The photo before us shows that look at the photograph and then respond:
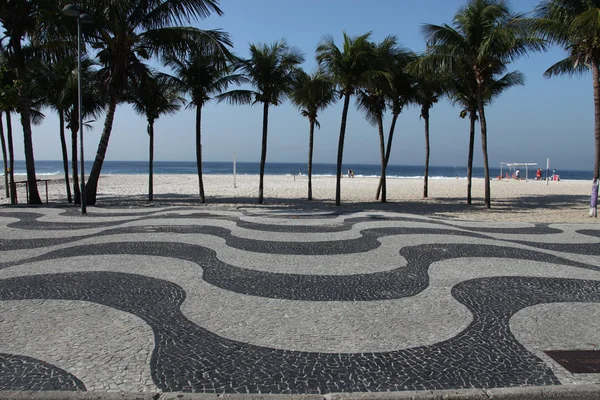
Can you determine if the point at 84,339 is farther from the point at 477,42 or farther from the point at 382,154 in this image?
the point at 382,154

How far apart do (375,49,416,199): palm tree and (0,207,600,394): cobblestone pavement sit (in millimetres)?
12580

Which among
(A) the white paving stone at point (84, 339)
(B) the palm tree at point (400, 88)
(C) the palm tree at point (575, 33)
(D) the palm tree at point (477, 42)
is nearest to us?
(A) the white paving stone at point (84, 339)

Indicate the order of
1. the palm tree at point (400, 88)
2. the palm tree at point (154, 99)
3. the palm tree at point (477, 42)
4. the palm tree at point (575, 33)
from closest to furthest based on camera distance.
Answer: the palm tree at point (575, 33) < the palm tree at point (477, 42) < the palm tree at point (154, 99) < the palm tree at point (400, 88)

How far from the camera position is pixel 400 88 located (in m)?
21.7

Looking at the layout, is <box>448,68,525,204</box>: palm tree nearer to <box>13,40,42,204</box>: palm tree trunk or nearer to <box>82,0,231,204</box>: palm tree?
<box>82,0,231,204</box>: palm tree

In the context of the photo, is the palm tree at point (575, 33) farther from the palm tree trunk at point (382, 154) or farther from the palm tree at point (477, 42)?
the palm tree trunk at point (382, 154)

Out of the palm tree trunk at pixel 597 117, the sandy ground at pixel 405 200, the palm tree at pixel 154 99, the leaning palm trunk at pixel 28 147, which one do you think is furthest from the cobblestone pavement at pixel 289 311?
the palm tree at pixel 154 99

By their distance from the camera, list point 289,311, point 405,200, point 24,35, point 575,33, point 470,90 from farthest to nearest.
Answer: point 405,200 < point 470,90 < point 24,35 < point 575,33 < point 289,311

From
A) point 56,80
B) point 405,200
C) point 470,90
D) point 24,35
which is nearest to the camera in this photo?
point 24,35

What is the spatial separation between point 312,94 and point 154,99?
772 centimetres

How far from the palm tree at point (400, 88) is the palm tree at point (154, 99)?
10231mm

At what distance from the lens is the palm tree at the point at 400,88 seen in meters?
20.4

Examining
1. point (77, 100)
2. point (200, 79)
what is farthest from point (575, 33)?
point (77, 100)

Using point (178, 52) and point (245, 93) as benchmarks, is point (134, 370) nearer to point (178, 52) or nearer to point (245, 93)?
point (178, 52)
